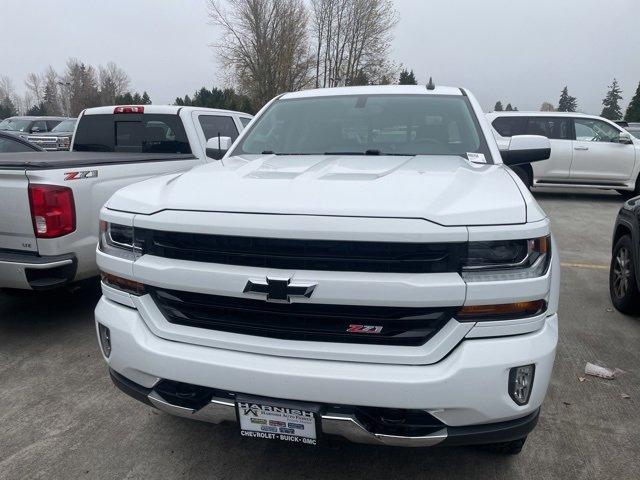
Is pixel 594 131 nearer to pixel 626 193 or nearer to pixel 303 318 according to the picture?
pixel 626 193

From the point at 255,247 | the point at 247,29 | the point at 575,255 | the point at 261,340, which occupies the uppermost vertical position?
the point at 247,29

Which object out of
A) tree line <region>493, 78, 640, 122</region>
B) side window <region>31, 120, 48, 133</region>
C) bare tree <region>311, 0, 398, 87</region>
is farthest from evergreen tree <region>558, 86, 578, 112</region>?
side window <region>31, 120, 48, 133</region>

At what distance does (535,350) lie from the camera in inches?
77.9

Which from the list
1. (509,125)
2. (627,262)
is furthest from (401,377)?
(509,125)

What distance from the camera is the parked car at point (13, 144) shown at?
678cm

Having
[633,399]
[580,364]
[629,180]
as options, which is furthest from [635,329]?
[629,180]

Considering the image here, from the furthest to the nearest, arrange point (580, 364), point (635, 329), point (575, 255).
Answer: point (575, 255)
point (635, 329)
point (580, 364)

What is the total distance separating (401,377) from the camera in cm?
191

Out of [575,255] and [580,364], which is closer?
[580,364]

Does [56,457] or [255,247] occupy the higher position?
[255,247]

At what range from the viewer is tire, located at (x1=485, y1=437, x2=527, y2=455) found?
2.50 metres

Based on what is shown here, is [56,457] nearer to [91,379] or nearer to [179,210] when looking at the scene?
[91,379]

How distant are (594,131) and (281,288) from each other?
11.8m

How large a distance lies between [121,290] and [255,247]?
734 mm
